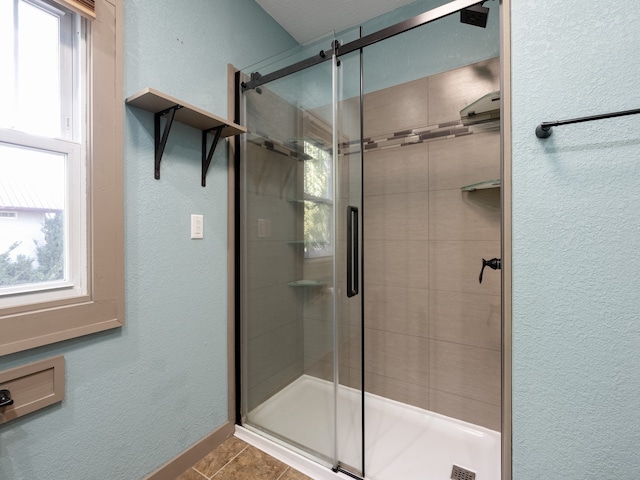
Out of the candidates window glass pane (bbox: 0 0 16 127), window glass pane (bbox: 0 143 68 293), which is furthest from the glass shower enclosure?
window glass pane (bbox: 0 0 16 127)

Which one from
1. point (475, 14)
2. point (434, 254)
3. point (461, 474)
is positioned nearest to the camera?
point (475, 14)

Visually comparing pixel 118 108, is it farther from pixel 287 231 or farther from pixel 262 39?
pixel 262 39

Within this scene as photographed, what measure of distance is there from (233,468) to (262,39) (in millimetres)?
2467

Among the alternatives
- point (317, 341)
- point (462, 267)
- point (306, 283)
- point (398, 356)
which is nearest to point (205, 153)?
point (306, 283)

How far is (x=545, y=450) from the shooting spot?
962 millimetres

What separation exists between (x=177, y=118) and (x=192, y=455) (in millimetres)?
1616

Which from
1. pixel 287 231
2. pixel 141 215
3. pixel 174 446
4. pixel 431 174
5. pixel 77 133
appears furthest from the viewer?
pixel 431 174

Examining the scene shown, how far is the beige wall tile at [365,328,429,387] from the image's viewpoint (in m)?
1.89

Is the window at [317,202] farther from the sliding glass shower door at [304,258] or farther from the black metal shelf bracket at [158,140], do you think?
the black metal shelf bracket at [158,140]

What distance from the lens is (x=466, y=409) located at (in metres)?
1.76

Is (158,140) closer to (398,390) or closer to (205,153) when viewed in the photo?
(205,153)

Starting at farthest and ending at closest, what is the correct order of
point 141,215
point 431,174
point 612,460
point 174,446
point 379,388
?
point 379,388, point 431,174, point 174,446, point 141,215, point 612,460

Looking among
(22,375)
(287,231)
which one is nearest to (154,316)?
(22,375)

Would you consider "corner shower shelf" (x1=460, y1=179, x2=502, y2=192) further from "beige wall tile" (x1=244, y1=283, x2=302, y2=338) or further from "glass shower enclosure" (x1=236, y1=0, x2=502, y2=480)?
"beige wall tile" (x1=244, y1=283, x2=302, y2=338)
